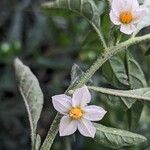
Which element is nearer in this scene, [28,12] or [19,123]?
[19,123]

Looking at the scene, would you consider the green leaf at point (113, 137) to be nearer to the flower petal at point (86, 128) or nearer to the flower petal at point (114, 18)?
the flower petal at point (86, 128)

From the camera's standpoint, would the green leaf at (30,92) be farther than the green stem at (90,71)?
Yes

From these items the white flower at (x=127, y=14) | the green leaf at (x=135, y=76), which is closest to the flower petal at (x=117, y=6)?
the white flower at (x=127, y=14)

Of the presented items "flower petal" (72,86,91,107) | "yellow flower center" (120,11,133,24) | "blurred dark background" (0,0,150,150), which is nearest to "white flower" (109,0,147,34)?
"yellow flower center" (120,11,133,24)

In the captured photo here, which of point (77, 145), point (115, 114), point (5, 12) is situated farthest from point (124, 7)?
point (5, 12)

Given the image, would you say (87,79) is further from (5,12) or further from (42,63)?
(5,12)

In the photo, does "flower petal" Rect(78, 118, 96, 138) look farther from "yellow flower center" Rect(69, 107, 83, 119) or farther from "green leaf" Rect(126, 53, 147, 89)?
"green leaf" Rect(126, 53, 147, 89)
